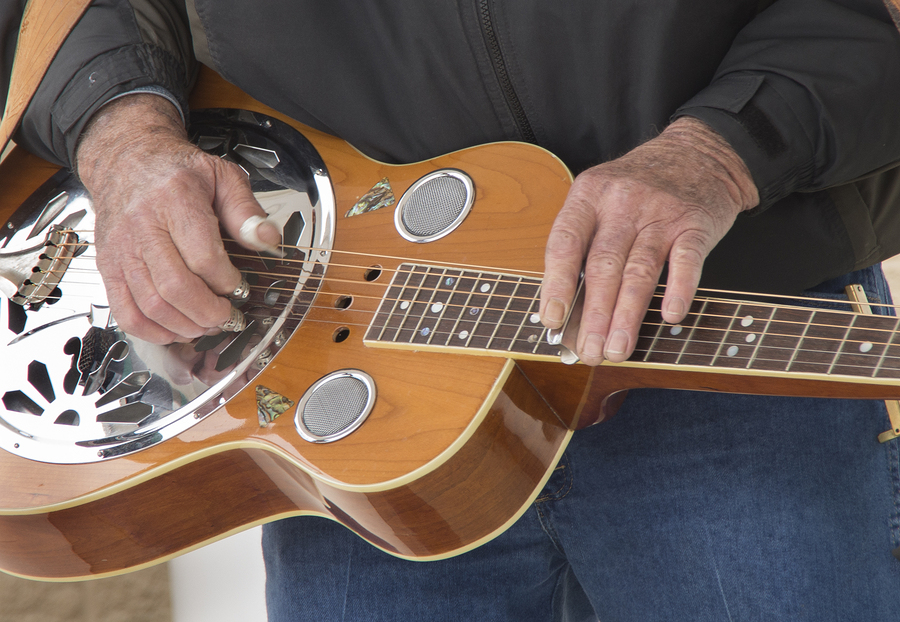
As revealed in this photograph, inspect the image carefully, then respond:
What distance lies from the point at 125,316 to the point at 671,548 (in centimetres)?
77

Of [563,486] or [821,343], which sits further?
[563,486]

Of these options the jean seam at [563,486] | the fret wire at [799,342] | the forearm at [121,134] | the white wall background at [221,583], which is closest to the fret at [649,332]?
the fret wire at [799,342]

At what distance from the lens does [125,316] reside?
86cm

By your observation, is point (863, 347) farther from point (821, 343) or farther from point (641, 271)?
point (641, 271)

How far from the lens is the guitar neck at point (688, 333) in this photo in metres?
0.61

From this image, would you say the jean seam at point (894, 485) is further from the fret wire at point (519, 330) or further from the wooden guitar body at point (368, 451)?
the fret wire at point (519, 330)

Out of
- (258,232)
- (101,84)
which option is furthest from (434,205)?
(101,84)

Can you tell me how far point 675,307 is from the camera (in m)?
0.61

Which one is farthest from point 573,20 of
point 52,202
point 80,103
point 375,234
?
point 52,202

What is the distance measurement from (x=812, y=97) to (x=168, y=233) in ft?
2.52

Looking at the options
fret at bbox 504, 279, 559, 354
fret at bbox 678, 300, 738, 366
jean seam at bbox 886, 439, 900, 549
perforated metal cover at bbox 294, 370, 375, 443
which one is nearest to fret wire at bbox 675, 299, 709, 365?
fret at bbox 678, 300, 738, 366

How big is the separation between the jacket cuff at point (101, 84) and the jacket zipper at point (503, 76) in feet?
1.69

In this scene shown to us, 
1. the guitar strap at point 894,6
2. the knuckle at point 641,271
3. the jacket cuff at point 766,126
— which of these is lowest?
the knuckle at point 641,271

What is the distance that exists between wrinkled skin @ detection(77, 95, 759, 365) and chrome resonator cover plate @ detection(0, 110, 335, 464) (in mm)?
58
